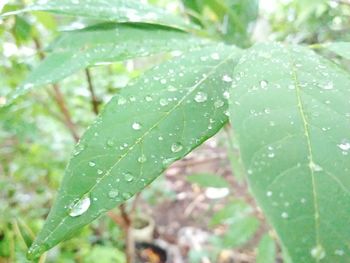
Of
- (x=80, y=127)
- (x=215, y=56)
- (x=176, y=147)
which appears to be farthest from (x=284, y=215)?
(x=80, y=127)

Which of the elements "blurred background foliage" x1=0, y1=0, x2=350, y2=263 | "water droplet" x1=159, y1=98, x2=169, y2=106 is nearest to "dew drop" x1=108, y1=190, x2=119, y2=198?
"water droplet" x1=159, y1=98, x2=169, y2=106

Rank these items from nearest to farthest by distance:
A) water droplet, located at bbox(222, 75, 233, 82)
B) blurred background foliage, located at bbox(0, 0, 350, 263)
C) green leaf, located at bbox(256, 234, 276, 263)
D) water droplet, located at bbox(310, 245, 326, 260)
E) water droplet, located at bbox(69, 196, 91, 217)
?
water droplet, located at bbox(310, 245, 326, 260), water droplet, located at bbox(69, 196, 91, 217), water droplet, located at bbox(222, 75, 233, 82), blurred background foliage, located at bbox(0, 0, 350, 263), green leaf, located at bbox(256, 234, 276, 263)

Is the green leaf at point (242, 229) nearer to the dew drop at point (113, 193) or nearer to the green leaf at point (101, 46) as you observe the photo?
the green leaf at point (101, 46)

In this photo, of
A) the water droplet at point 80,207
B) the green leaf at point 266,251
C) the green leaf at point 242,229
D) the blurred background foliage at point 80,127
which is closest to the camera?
the water droplet at point 80,207

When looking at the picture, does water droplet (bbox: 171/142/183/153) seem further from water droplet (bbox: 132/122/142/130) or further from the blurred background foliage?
the blurred background foliage

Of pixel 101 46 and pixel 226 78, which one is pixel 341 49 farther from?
pixel 101 46

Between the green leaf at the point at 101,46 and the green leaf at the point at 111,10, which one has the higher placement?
the green leaf at the point at 111,10

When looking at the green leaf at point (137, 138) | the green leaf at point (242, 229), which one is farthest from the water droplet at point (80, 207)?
the green leaf at point (242, 229)

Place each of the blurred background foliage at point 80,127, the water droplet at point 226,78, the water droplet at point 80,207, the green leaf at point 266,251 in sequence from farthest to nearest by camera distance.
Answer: the green leaf at point 266,251 < the blurred background foliage at point 80,127 < the water droplet at point 226,78 < the water droplet at point 80,207
